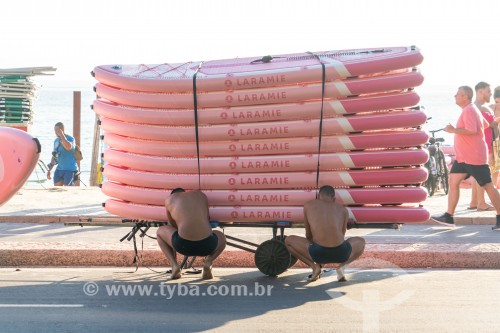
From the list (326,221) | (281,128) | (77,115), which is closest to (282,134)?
(281,128)

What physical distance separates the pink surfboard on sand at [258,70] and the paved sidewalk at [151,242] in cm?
221

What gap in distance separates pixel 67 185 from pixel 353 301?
1210 centimetres

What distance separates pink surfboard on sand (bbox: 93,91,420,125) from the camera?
10.4 m

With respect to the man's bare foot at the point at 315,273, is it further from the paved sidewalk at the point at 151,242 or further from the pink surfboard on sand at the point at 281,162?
the paved sidewalk at the point at 151,242

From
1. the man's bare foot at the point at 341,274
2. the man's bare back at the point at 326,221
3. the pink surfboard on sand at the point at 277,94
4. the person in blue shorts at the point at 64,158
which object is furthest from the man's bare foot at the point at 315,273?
the person in blue shorts at the point at 64,158

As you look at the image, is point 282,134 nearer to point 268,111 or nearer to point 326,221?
point 268,111

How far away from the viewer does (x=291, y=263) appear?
11.0 meters

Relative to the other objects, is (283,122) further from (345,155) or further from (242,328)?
(242,328)

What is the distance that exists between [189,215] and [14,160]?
7.33 feet

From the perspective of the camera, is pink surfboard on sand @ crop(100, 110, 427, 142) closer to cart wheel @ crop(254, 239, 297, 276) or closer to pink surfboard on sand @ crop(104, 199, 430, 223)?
pink surfboard on sand @ crop(104, 199, 430, 223)

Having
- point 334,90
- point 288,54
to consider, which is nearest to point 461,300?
point 334,90

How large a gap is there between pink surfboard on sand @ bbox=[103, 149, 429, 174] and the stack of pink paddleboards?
1 cm

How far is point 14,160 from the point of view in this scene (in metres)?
11.2

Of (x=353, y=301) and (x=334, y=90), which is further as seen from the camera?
(x=334, y=90)
